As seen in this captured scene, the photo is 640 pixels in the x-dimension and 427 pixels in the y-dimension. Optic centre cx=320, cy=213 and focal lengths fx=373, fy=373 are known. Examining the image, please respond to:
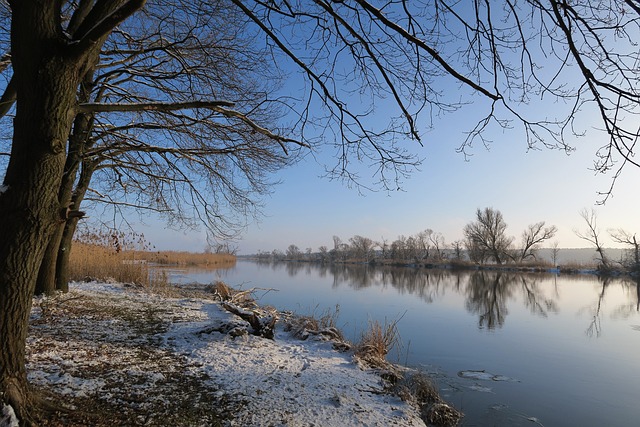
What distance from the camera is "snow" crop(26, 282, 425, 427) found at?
326cm

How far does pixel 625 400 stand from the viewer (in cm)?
571

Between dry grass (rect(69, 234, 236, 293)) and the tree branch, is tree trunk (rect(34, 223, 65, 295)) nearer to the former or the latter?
dry grass (rect(69, 234, 236, 293))

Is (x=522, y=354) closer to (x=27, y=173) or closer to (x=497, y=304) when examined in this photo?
(x=497, y=304)

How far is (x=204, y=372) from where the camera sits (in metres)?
4.08

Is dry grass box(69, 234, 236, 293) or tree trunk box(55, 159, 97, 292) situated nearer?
tree trunk box(55, 159, 97, 292)

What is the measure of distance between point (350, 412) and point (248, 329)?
278 centimetres

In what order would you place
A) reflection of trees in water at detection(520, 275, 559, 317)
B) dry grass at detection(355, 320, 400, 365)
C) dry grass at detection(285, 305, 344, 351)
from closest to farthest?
dry grass at detection(355, 320, 400, 365) → dry grass at detection(285, 305, 344, 351) → reflection of trees in water at detection(520, 275, 559, 317)

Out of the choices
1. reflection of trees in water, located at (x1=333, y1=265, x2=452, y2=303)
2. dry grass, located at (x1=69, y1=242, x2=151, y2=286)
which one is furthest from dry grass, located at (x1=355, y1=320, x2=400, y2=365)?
reflection of trees in water, located at (x1=333, y1=265, x2=452, y2=303)

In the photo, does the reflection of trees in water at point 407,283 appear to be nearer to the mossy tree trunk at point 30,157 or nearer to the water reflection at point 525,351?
the water reflection at point 525,351

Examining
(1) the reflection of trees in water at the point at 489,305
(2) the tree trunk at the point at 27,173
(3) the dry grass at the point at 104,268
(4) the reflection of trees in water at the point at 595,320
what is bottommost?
(4) the reflection of trees in water at the point at 595,320

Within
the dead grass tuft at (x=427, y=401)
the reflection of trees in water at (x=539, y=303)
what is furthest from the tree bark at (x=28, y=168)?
the reflection of trees in water at (x=539, y=303)

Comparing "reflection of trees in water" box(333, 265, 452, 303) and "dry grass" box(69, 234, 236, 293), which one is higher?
"dry grass" box(69, 234, 236, 293)

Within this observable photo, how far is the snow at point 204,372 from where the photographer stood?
3.26 meters

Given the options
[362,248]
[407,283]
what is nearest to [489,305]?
[407,283]
